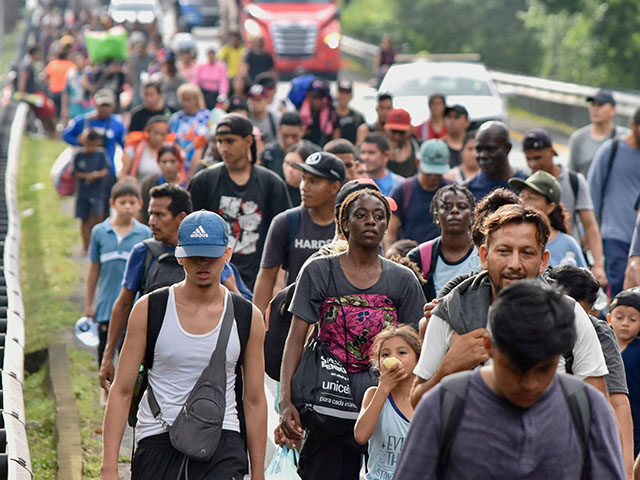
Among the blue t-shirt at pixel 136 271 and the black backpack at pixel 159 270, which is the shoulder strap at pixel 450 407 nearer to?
the black backpack at pixel 159 270

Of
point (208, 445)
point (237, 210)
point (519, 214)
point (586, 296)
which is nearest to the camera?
point (519, 214)

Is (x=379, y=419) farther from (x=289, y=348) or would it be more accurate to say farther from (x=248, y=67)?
(x=248, y=67)

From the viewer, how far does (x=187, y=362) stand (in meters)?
5.61

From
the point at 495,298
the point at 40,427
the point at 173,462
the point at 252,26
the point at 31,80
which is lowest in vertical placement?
the point at 40,427

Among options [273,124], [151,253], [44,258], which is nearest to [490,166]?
[151,253]

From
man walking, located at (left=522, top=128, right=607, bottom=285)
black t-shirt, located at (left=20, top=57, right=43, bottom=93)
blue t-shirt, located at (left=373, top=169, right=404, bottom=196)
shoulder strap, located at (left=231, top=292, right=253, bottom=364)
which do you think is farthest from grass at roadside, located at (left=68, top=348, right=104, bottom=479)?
black t-shirt, located at (left=20, top=57, right=43, bottom=93)

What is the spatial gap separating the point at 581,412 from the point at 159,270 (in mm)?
3697

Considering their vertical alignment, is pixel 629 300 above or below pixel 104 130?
above

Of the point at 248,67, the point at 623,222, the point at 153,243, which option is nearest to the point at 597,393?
the point at 153,243

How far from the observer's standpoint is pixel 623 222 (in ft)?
34.7

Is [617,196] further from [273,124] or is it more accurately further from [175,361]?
[175,361]

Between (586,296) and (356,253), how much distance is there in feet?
3.38

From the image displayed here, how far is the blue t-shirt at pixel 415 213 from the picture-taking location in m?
9.43

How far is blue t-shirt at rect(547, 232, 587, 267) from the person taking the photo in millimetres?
7762
